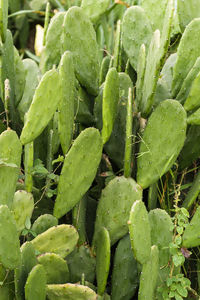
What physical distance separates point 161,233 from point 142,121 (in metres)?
0.35

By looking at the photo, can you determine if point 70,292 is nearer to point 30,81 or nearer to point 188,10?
point 30,81

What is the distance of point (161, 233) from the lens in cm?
131

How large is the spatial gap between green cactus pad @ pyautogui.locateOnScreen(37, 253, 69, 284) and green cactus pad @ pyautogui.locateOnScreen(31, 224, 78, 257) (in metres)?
0.03

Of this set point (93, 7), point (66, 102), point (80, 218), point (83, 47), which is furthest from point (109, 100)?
point (93, 7)

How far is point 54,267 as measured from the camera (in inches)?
48.2

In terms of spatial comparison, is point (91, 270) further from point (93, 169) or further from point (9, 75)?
point (9, 75)

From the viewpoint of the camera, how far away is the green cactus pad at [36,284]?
3.61ft

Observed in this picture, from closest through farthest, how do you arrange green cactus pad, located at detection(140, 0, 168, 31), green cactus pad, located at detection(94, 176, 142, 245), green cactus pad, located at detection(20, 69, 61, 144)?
green cactus pad, located at detection(20, 69, 61, 144) < green cactus pad, located at detection(94, 176, 142, 245) < green cactus pad, located at detection(140, 0, 168, 31)

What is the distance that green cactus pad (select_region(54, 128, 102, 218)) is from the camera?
1.24m

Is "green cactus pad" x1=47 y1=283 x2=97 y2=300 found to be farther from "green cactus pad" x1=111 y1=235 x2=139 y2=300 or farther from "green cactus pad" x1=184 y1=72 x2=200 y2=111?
"green cactus pad" x1=184 y1=72 x2=200 y2=111

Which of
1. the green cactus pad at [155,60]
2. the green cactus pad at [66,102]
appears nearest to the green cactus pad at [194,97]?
the green cactus pad at [155,60]

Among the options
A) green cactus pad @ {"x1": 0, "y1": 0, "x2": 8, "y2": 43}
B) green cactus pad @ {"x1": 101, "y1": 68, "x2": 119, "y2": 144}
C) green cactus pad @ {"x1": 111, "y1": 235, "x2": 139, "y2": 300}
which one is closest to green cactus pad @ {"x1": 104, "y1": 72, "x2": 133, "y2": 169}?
green cactus pad @ {"x1": 101, "y1": 68, "x2": 119, "y2": 144}

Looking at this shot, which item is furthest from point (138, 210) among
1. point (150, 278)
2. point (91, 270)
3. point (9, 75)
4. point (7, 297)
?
point (9, 75)

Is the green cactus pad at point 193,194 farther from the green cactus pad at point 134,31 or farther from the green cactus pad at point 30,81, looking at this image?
the green cactus pad at point 30,81
